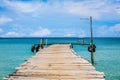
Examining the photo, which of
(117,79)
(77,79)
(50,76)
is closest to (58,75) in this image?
(50,76)

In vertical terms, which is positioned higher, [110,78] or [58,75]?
[58,75]

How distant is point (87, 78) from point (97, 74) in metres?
0.50

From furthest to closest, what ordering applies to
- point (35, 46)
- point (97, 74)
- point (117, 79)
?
point (35, 46)
point (117, 79)
point (97, 74)

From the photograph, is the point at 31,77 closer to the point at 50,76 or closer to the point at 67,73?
the point at 50,76

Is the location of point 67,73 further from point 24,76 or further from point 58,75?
point 24,76

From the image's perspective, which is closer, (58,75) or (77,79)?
(77,79)

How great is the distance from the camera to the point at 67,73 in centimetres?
898

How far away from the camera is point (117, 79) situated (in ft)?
62.5

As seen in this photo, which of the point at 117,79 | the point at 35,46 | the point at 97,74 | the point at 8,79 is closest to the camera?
the point at 8,79

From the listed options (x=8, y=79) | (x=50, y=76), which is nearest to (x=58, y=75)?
(x=50, y=76)

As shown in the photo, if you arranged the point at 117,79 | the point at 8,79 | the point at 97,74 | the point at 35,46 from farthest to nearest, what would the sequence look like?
1. the point at 35,46
2. the point at 117,79
3. the point at 97,74
4. the point at 8,79

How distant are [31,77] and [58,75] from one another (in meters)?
0.86

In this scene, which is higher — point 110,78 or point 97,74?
point 97,74

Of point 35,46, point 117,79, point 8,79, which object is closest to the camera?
point 8,79
